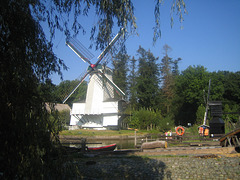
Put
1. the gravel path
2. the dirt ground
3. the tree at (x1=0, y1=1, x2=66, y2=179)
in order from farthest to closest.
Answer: the dirt ground, the gravel path, the tree at (x1=0, y1=1, x2=66, y2=179)

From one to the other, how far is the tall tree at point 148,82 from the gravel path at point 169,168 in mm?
38240

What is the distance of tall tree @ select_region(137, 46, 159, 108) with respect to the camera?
4861 centimetres

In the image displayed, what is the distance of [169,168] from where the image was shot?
852cm

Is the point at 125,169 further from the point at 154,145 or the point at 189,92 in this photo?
the point at 189,92

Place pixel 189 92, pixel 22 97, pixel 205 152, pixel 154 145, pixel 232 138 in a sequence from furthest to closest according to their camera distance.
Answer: pixel 189 92 < pixel 154 145 < pixel 232 138 < pixel 205 152 < pixel 22 97

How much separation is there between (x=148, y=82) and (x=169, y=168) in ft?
135

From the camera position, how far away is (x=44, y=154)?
2.99 metres

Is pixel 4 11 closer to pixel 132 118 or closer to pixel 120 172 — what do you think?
pixel 120 172

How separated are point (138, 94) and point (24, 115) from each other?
46.6m

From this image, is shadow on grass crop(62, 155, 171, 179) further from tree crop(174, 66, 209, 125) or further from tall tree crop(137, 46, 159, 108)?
tall tree crop(137, 46, 159, 108)

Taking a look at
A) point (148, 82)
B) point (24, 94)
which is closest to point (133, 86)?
point (148, 82)

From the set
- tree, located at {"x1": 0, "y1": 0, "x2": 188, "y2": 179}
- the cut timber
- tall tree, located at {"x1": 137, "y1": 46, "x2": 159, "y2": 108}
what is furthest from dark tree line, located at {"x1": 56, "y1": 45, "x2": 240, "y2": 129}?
tree, located at {"x1": 0, "y1": 0, "x2": 188, "y2": 179}

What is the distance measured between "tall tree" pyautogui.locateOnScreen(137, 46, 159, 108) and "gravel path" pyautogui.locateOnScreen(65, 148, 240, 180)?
38.2m

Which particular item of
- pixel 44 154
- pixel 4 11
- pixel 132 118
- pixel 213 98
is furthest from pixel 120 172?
pixel 213 98
